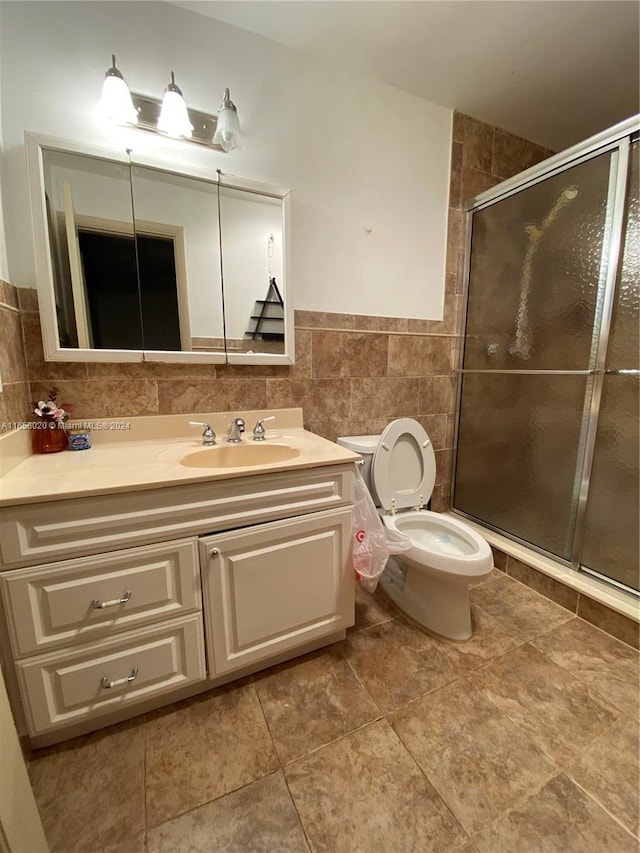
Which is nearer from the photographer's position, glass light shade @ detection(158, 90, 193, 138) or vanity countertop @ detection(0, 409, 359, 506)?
vanity countertop @ detection(0, 409, 359, 506)

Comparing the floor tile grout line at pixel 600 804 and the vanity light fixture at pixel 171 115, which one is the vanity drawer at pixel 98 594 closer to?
the floor tile grout line at pixel 600 804

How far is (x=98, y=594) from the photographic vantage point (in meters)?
0.91

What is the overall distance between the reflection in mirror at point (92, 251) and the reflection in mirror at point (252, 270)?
0.35 m

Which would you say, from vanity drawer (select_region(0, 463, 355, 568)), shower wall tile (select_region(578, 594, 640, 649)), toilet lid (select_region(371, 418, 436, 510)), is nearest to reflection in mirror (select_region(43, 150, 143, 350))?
vanity drawer (select_region(0, 463, 355, 568))

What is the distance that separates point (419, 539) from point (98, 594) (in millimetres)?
1206

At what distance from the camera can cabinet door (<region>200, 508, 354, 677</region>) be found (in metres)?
1.04

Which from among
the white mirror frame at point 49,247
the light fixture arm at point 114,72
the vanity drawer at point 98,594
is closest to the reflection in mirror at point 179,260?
the white mirror frame at point 49,247

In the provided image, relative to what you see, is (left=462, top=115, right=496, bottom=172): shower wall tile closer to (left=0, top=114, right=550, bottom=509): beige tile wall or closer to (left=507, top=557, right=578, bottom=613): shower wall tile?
(left=0, top=114, right=550, bottom=509): beige tile wall

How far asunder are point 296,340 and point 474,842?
5.33 ft

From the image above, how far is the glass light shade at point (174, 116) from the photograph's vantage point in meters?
1.22

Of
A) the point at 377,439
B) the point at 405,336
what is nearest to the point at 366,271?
the point at 405,336

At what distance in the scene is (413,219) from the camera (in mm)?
1781

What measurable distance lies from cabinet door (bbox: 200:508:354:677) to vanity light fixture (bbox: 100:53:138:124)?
1.47 meters

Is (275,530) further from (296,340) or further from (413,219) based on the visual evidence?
(413,219)
